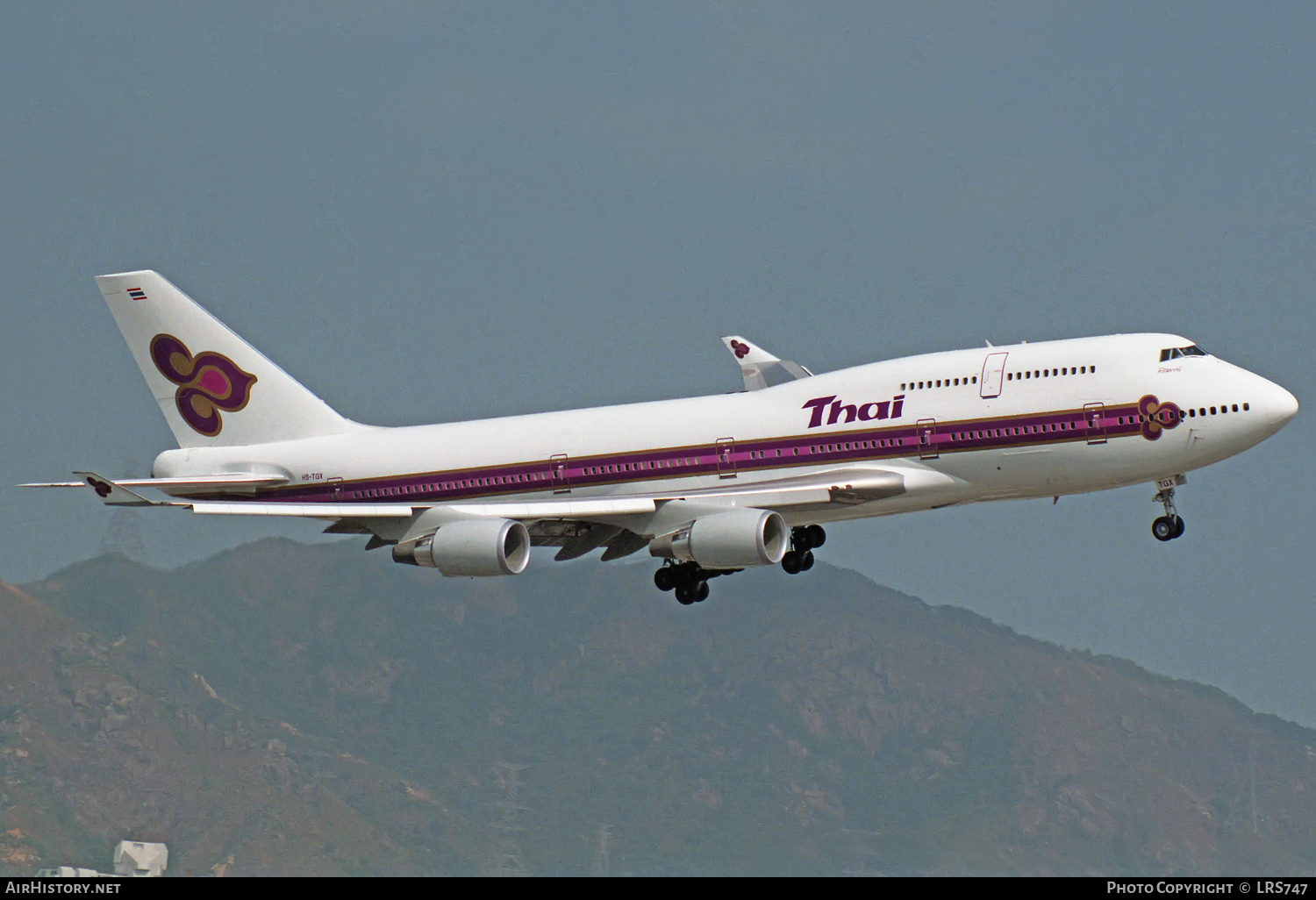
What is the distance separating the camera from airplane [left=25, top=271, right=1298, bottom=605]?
161 ft

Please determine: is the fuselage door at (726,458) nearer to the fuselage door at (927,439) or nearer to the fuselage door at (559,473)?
the fuselage door at (559,473)

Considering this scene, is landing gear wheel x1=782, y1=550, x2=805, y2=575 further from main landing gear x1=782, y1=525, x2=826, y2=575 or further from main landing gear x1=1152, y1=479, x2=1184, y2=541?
main landing gear x1=1152, y1=479, x2=1184, y2=541

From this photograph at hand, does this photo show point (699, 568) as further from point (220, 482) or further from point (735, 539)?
point (220, 482)

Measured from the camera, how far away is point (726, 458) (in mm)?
53250

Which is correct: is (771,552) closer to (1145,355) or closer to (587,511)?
(587,511)

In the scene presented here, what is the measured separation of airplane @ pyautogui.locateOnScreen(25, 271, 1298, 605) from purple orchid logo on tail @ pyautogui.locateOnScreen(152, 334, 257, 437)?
163 cm

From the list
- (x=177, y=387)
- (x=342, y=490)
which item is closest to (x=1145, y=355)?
(x=342, y=490)

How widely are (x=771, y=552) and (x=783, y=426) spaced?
168 inches

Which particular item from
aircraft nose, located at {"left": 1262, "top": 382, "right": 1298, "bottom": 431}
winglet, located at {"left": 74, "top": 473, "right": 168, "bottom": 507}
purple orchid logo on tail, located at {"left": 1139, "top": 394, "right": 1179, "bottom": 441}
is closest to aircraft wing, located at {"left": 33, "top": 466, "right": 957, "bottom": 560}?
winglet, located at {"left": 74, "top": 473, "right": 168, "bottom": 507}

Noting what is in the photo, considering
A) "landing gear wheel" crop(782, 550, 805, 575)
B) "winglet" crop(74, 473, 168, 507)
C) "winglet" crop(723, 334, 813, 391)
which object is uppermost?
"winglet" crop(723, 334, 813, 391)

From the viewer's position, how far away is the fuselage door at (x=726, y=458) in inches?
2093

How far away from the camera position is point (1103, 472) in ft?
162
